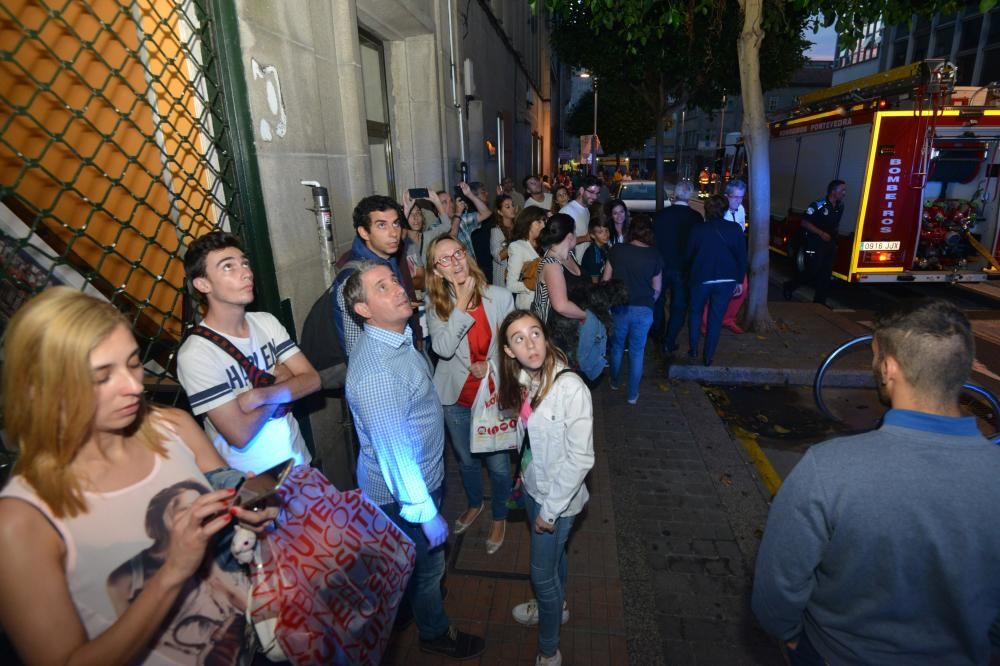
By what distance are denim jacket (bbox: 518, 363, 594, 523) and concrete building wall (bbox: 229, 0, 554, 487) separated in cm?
210

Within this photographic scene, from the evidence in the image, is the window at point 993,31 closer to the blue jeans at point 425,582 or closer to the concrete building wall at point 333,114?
the concrete building wall at point 333,114

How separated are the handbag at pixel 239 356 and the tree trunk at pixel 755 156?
23.2 ft

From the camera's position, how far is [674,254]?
22.8ft

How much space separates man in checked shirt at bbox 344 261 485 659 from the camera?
7.75ft

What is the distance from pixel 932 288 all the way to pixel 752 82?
666 centimetres

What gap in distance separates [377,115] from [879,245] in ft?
28.1

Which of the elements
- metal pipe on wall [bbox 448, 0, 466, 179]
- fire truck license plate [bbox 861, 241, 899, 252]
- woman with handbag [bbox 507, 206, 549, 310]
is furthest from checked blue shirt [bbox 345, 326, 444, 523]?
fire truck license plate [bbox 861, 241, 899, 252]

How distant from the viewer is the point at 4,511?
1245mm

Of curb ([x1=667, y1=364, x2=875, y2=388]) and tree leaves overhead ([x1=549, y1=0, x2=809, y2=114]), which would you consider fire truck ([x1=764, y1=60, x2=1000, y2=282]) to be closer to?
curb ([x1=667, y1=364, x2=875, y2=388])

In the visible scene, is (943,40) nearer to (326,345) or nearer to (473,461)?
(473,461)

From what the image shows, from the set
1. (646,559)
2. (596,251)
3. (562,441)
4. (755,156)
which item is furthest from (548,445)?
(755,156)

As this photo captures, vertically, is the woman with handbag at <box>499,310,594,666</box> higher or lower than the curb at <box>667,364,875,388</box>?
higher

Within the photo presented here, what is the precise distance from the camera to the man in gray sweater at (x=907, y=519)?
1480 millimetres

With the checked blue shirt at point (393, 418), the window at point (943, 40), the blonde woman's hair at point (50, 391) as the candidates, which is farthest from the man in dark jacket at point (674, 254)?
the window at point (943, 40)
